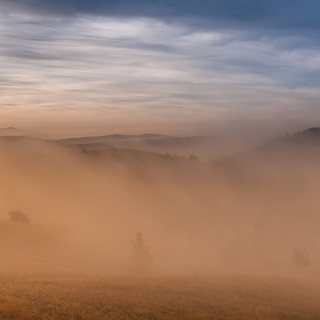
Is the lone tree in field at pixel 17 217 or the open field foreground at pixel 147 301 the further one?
the lone tree in field at pixel 17 217

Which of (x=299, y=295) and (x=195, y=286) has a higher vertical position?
(x=195, y=286)

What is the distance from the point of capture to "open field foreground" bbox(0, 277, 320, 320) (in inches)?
652

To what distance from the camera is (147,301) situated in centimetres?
2052

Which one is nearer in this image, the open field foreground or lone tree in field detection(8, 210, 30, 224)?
the open field foreground

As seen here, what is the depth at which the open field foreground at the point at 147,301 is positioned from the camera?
16555mm

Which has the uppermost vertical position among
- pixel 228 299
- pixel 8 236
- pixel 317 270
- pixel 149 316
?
pixel 8 236

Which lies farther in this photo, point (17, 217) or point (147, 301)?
point (17, 217)

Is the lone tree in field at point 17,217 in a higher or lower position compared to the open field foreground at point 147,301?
higher

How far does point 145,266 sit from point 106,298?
28425 mm

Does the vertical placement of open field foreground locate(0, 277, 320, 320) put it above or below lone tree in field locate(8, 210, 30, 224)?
below

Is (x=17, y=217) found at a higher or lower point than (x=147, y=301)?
higher

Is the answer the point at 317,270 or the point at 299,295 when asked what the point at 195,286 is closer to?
the point at 299,295

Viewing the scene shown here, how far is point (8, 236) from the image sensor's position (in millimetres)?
53062

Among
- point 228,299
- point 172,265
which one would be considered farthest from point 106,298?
point 172,265
